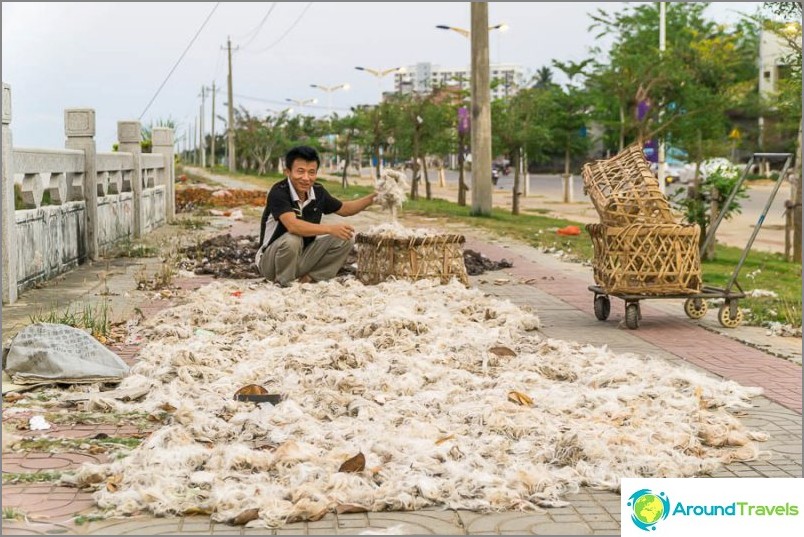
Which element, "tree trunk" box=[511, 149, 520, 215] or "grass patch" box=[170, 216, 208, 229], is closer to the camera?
"grass patch" box=[170, 216, 208, 229]

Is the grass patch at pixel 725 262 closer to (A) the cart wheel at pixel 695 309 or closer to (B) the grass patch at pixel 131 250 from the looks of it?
(A) the cart wheel at pixel 695 309

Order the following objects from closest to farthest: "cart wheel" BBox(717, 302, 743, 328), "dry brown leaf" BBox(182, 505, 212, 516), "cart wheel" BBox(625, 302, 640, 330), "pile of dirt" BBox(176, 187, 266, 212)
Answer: "dry brown leaf" BBox(182, 505, 212, 516), "cart wheel" BBox(625, 302, 640, 330), "cart wheel" BBox(717, 302, 743, 328), "pile of dirt" BBox(176, 187, 266, 212)

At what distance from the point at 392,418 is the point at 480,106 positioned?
60.4ft

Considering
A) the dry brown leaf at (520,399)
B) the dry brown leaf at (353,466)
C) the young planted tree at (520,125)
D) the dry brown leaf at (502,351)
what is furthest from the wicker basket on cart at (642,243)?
the young planted tree at (520,125)

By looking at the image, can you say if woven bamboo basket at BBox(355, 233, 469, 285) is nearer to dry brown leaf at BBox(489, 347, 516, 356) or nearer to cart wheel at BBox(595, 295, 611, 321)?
cart wheel at BBox(595, 295, 611, 321)

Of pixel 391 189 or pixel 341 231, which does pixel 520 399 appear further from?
pixel 391 189

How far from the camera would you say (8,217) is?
9477 millimetres

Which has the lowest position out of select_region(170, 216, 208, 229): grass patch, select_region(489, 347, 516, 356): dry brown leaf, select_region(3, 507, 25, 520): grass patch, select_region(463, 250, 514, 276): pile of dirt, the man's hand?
select_region(3, 507, 25, 520): grass patch

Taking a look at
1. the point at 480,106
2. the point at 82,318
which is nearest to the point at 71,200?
the point at 82,318

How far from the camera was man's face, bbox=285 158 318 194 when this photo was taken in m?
10.1

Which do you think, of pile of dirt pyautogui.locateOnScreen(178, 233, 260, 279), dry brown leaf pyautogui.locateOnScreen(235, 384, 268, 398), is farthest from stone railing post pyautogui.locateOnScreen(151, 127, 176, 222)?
dry brown leaf pyautogui.locateOnScreen(235, 384, 268, 398)

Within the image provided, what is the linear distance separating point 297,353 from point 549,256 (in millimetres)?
9051

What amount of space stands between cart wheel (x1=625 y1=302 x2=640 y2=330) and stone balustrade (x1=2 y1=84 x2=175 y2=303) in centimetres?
553

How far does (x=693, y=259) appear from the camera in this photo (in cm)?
882
